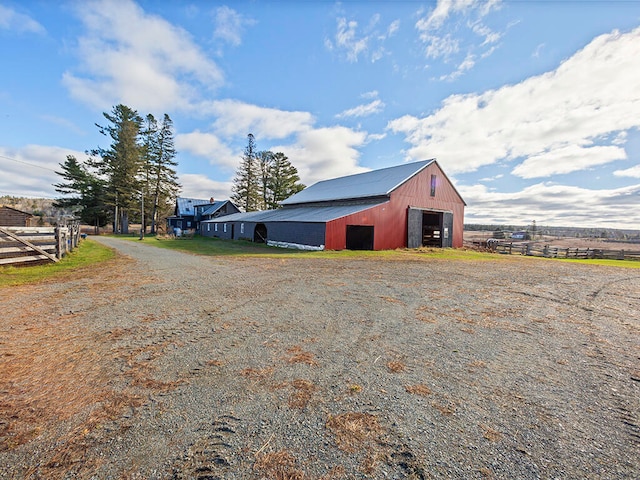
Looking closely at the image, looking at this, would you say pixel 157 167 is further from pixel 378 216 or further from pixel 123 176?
pixel 378 216

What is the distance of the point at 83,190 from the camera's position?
135ft

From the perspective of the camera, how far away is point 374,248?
789 inches

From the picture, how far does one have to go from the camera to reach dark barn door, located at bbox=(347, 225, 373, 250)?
21359 millimetres

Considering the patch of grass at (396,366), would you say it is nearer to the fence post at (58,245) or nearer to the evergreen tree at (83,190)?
the fence post at (58,245)

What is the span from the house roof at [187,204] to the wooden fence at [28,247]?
123 ft

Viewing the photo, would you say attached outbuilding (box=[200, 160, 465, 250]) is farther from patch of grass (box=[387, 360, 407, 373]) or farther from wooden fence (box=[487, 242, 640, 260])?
patch of grass (box=[387, 360, 407, 373])

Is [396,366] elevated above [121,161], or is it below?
below

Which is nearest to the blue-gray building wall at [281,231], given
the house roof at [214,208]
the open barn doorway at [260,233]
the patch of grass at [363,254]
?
the open barn doorway at [260,233]

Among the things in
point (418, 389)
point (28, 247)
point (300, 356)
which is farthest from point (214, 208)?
point (418, 389)

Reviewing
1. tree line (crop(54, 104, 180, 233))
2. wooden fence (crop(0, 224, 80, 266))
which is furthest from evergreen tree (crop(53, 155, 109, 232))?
wooden fence (crop(0, 224, 80, 266))

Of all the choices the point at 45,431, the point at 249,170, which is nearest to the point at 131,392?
the point at 45,431

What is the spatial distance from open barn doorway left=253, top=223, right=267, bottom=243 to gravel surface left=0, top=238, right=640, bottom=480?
21.0 metres

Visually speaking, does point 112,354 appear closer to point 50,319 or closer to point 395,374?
point 50,319

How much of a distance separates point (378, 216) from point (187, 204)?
38.1 m
